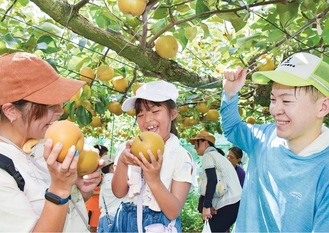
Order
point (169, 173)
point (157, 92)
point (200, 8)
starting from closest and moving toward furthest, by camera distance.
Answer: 1. point (169, 173)
2. point (157, 92)
3. point (200, 8)

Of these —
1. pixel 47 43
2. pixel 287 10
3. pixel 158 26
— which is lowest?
pixel 47 43

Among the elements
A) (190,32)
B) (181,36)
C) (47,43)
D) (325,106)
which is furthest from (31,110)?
(181,36)

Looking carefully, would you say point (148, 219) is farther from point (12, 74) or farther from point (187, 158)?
point (12, 74)

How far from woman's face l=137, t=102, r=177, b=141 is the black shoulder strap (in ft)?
2.54

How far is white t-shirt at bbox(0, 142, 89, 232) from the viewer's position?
42.2 inches

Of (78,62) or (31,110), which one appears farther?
(78,62)

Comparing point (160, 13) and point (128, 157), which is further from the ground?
point (160, 13)

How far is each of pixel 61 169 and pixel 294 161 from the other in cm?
82

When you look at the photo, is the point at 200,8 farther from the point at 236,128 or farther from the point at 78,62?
the point at 78,62

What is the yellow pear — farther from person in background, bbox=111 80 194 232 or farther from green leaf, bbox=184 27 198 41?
person in background, bbox=111 80 194 232

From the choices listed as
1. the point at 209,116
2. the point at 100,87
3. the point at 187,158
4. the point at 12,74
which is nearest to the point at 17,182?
the point at 12,74

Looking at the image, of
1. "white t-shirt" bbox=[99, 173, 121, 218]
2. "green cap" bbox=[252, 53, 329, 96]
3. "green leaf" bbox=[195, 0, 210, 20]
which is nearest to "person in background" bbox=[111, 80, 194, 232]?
"green leaf" bbox=[195, 0, 210, 20]

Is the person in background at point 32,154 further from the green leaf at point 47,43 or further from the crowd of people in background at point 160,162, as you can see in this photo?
the green leaf at point 47,43

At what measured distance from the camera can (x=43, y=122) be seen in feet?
4.17
